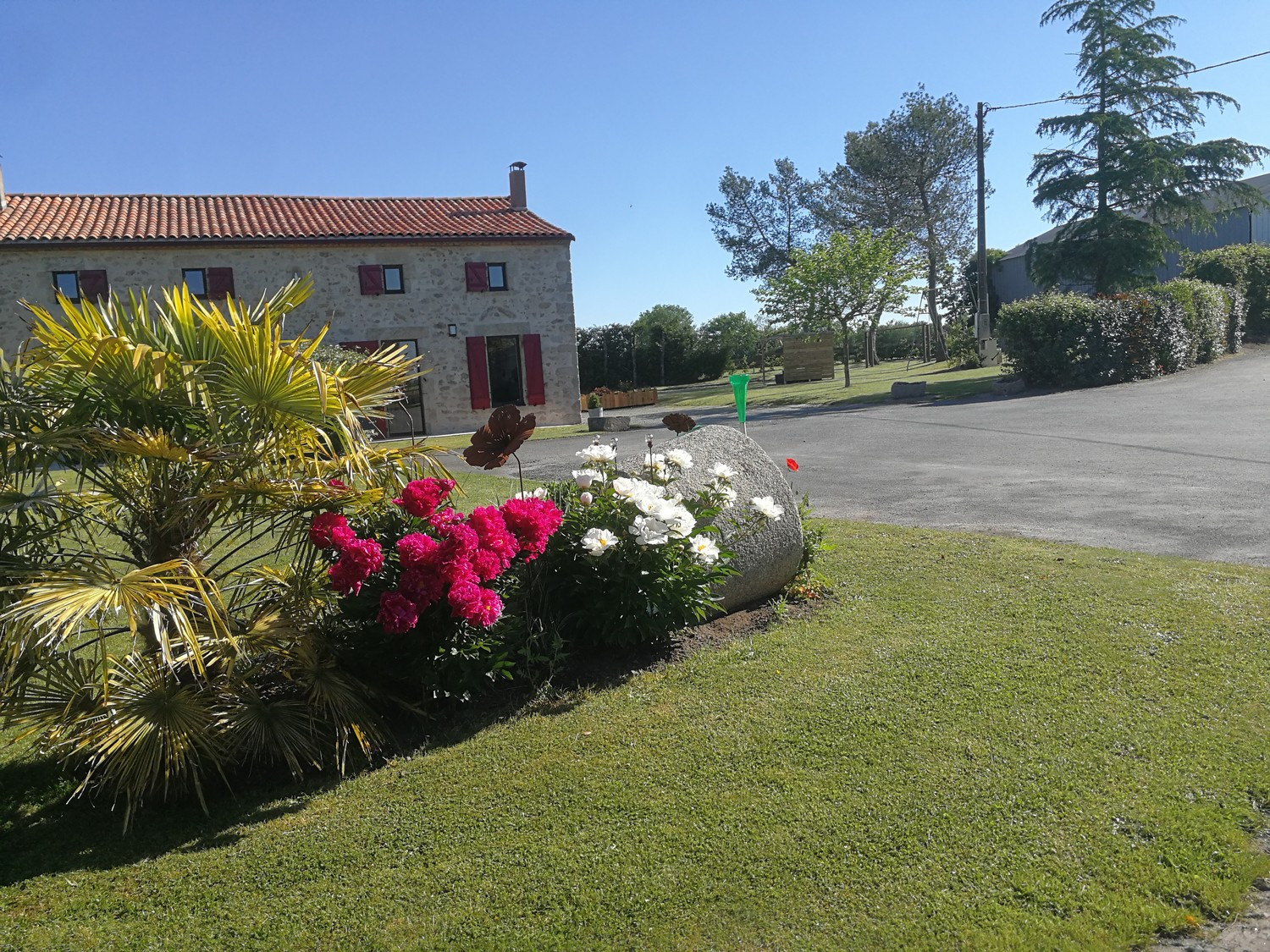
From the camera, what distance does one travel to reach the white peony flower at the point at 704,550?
170 inches

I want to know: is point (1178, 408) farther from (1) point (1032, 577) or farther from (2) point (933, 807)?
(2) point (933, 807)

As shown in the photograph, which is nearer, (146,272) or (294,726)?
(294,726)

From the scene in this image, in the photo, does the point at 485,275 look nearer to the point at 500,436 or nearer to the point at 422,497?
the point at 500,436

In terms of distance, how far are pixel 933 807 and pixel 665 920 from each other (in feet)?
3.51

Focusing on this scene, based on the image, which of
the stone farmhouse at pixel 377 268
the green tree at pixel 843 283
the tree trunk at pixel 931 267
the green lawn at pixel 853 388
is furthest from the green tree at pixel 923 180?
the stone farmhouse at pixel 377 268

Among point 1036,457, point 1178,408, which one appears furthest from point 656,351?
point 1036,457

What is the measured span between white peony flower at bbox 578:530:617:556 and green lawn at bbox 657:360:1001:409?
19.0 m

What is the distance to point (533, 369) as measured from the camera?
2525 centimetres

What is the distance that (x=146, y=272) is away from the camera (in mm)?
21750

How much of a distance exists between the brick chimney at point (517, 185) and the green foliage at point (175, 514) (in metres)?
24.7

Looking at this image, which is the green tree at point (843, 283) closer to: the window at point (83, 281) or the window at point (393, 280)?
the window at point (393, 280)

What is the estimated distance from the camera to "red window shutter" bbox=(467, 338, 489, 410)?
2489cm

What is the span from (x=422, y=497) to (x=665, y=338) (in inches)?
1441

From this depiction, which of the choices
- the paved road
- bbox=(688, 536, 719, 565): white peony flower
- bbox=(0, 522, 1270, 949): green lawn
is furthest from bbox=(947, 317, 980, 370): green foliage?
bbox=(688, 536, 719, 565): white peony flower
